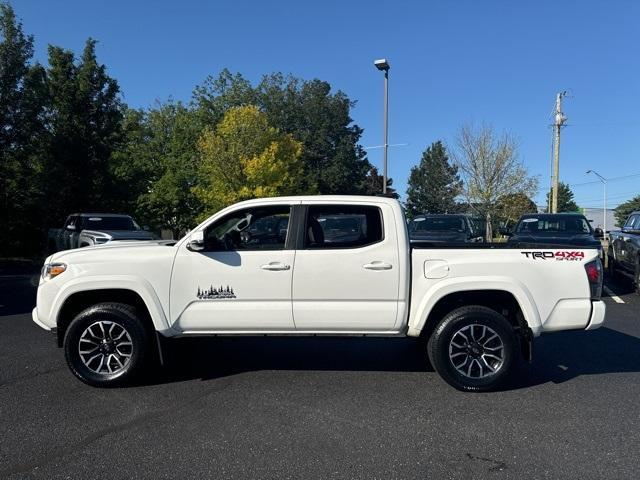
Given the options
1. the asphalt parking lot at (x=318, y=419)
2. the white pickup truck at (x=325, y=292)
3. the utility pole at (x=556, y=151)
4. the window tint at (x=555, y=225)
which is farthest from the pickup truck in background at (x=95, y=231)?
the utility pole at (x=556, y=151)

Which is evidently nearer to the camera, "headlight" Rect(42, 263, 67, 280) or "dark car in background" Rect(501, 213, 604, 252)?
"headlight" Rect(42, 263, 67, 280)

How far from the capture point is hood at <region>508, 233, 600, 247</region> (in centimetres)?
1251

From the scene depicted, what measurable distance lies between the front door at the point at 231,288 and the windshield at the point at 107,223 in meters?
13.1

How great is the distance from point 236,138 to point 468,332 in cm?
2841

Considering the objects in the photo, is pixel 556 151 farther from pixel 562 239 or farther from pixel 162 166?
pixel 162 166

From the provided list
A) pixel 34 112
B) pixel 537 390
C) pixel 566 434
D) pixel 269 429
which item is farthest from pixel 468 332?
pixel 34 112

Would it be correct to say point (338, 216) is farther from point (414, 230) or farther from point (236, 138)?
point (236, 138)

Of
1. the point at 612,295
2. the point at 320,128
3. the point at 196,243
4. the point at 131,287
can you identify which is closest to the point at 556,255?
the point at 196,243

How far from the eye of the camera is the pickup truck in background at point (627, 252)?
1215cm

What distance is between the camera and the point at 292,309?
540 centimetres

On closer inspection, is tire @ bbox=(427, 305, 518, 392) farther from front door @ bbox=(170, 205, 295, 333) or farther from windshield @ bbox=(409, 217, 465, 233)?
windshield @ bbox=(409, 217, 465, 233)

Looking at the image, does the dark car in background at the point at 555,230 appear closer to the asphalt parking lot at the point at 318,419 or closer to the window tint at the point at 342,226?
the asphalt parking lot at the point at 318,419

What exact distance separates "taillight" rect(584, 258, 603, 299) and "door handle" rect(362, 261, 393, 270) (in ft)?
6.19

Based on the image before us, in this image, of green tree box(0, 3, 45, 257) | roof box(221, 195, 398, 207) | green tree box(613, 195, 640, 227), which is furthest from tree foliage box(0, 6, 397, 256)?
green tree box(613, 195, 640, 227)
